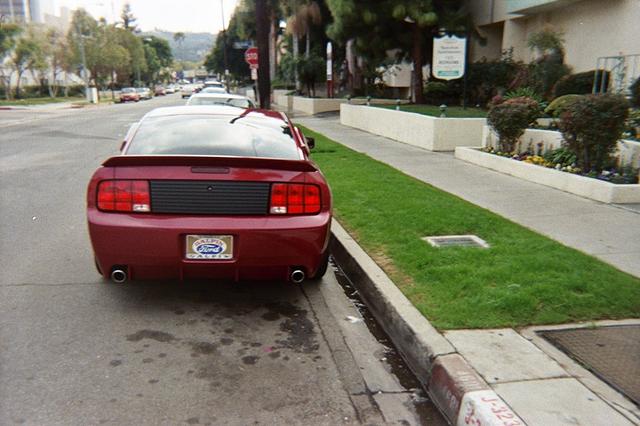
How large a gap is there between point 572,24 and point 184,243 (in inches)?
686

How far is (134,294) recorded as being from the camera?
491 centimetres

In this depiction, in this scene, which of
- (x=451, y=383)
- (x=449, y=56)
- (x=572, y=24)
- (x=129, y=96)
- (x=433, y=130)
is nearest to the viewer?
(x=451, y=383)

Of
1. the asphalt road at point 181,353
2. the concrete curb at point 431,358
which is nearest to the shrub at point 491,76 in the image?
the concrete curb at point 431,358

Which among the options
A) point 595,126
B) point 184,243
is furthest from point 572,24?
point 184,243

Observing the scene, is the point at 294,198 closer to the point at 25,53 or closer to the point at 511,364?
the point at 511,364

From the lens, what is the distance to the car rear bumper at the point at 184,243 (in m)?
4.11

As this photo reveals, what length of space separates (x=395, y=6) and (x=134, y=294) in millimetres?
17088

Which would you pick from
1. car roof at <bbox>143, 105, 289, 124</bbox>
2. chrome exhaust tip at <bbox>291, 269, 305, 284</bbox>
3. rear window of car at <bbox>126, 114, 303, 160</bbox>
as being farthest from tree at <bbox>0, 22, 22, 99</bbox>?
chrome exhaust tip at <bbox>291, 269, 305, 284</bbox>

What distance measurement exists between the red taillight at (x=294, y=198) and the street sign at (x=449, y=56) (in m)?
12.3

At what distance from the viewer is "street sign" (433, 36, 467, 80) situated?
15.4m

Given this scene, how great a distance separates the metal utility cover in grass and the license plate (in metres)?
2.31

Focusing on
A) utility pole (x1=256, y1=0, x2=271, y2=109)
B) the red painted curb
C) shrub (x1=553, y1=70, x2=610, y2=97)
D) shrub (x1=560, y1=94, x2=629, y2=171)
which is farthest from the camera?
utility pole (x1=256, y1=0, x2=271, y2=109)

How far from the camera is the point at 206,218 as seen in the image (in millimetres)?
4188

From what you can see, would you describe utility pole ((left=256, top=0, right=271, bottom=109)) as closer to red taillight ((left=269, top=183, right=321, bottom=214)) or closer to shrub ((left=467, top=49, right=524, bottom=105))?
shrub ((left=467, top=49, right=524, bottom=105))
